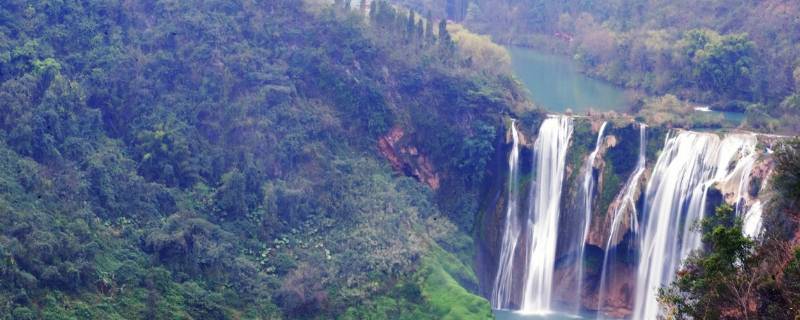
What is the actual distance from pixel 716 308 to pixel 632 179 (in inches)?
544

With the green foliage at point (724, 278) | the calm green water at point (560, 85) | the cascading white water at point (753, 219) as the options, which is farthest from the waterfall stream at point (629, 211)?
the green foliage at point (724, 278)

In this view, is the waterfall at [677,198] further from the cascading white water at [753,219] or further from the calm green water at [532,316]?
the calm green water at [532,316]

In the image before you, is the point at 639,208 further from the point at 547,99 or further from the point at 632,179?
the point at 547,99

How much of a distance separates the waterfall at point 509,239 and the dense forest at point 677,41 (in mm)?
6889

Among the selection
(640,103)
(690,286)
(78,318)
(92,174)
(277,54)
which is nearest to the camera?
(690,286)

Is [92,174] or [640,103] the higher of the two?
[640,103]

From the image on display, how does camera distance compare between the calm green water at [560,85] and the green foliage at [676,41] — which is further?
the calm green water at [560,85]

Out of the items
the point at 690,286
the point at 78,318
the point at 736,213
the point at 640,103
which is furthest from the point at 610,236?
the point at 78,318

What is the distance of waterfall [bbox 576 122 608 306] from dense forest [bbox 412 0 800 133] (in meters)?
4.95

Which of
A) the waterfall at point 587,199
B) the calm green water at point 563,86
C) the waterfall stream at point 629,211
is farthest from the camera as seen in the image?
the calm green water at point 563,86

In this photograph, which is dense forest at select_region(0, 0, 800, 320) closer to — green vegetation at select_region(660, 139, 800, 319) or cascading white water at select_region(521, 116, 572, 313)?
cascading white water at select_region(521, 116, 572, 313)

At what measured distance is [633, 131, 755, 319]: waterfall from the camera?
28.0 metres

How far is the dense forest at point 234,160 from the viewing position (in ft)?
81.0

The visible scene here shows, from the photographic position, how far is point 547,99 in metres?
40.4
